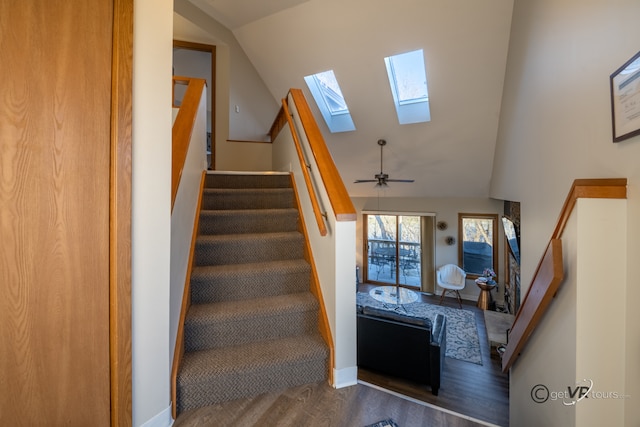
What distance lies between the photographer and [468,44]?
11.2 feet

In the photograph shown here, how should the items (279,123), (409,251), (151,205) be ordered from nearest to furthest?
(151,205), (279,123), (409,251)

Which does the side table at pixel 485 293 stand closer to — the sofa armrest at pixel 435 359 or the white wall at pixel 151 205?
the sofa armrest at pixel 435 359

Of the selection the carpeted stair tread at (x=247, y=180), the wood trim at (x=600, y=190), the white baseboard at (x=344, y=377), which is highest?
the carpeted stair tread at (x=247, y=180)

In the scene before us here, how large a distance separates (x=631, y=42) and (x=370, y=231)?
7048mm

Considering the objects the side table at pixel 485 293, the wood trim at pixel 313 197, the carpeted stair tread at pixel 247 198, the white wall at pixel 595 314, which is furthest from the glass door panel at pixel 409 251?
the white wall at pixel 595 314

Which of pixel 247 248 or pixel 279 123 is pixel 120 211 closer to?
pixel 247 248

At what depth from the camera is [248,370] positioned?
1580 millimetres

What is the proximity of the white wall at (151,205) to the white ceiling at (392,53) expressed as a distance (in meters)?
3.06

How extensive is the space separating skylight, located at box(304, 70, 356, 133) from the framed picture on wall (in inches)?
149

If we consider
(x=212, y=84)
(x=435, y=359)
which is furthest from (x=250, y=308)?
(x=212, y=84)

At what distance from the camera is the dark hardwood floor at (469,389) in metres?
3.32

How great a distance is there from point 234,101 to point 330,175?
3.86 metres

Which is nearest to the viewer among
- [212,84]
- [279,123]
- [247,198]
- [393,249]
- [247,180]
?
[247,198]

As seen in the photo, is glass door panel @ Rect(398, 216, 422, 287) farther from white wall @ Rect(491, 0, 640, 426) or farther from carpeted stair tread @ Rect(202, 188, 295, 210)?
carpeted stair tread @ Rect(202, 188, 295, 210)
